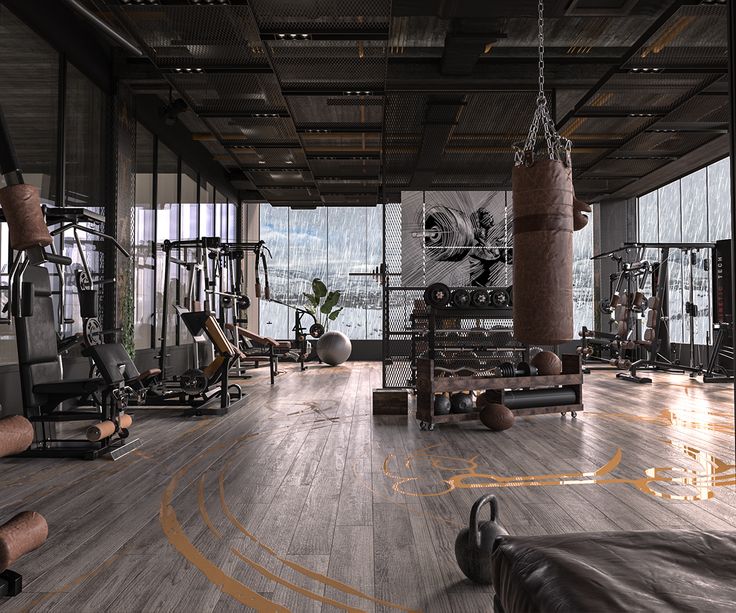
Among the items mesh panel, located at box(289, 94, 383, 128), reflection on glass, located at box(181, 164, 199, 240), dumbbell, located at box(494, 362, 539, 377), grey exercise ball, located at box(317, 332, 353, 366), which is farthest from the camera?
grey exercise ball, located at box(317, 332, 353, 366)

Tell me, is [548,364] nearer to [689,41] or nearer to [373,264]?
[689,41]

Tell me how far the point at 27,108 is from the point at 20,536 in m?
3.97

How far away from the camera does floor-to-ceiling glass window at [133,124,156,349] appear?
21.7 feet

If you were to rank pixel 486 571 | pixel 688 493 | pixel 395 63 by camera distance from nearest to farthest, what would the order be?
pixel 486 571 → pixel 688 493 → pixel 395 63

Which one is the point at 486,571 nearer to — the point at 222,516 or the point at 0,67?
the point at 222,516

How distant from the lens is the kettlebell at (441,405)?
4.65m

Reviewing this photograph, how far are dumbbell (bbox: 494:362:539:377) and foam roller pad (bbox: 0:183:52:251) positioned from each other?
12.3 ft

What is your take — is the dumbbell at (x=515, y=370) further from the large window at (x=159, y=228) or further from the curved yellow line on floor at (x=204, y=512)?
the large window at (x=159, y=228)

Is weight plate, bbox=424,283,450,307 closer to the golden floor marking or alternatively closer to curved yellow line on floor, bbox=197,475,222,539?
curved yellow line on floor, bbox=197,475,222,539

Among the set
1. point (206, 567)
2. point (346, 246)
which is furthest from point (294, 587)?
point (346, 246)

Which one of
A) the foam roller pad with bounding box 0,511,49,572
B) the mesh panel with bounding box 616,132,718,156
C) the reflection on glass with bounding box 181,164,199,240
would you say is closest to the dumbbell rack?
the foam roller pad with bounding box 0,511,49,572

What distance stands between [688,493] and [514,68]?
14.8 feet

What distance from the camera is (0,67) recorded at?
168 inches

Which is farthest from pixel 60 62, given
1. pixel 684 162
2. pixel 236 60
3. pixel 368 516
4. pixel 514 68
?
pixel 684 162
